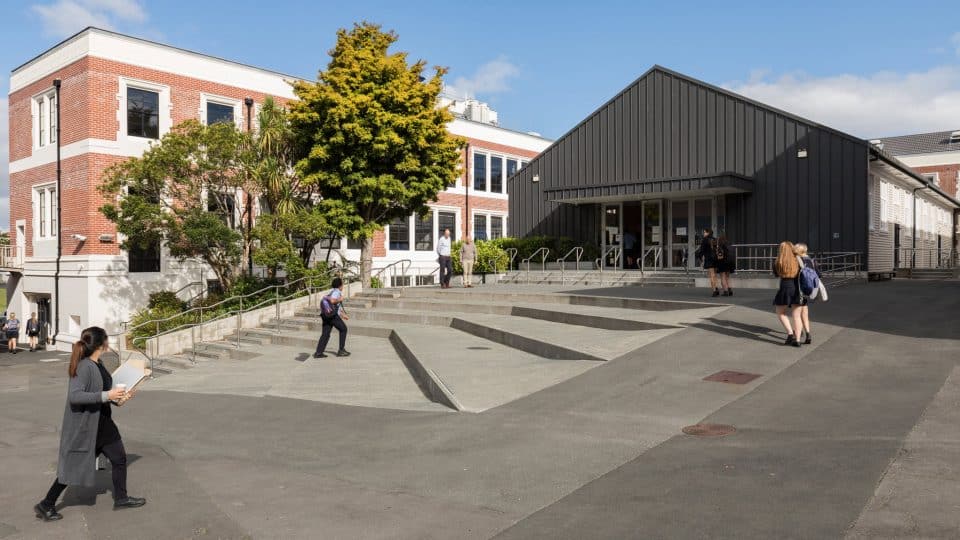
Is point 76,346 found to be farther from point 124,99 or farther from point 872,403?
point 124,99

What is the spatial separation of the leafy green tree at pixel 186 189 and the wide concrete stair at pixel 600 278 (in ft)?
33.4

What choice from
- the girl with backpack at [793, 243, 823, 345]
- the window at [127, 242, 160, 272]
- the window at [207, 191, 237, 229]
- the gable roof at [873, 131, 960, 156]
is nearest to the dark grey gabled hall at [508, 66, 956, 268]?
the girl with backpack at [793, 243, 823, 345]

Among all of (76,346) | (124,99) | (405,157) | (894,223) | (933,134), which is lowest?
(76,346)

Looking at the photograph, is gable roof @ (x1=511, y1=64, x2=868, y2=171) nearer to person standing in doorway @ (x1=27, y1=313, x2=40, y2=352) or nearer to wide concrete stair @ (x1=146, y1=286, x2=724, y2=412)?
wide concrete stair @ (x1=146, y1=286, x2=724, y2=412)

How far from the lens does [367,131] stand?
66.2 feet

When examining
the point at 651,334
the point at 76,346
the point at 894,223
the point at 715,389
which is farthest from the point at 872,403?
the point at 894,223

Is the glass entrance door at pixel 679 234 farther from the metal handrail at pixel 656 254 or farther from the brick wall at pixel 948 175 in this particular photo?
the brick wall at pixel 948 175

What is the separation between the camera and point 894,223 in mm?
25656

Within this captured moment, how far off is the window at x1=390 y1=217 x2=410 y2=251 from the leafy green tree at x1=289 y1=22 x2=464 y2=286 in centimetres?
1165

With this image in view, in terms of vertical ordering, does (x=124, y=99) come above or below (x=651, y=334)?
above

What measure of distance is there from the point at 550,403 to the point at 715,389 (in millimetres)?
2154

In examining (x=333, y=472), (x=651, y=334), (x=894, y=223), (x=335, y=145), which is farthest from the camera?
(x=894, y=223)

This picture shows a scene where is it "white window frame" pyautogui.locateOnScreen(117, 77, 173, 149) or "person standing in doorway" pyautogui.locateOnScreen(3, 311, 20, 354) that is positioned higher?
"white window frame" pyautogui.locateOnScreen(117, 77, 173, 149)

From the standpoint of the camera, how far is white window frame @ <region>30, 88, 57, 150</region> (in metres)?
25.1
